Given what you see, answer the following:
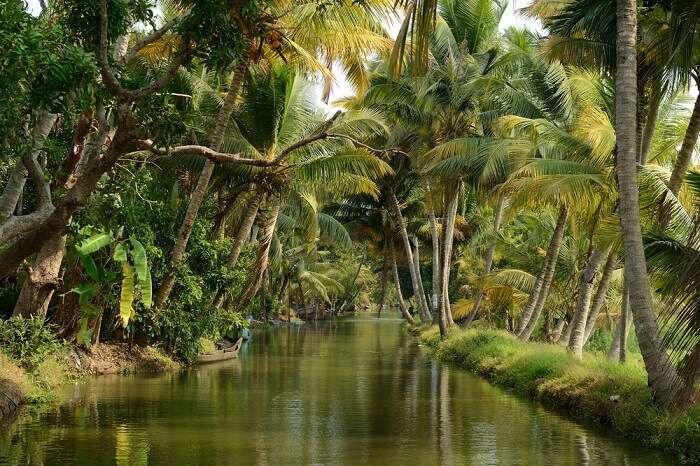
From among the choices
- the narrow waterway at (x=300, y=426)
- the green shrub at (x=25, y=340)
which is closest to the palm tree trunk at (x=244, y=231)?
the narrow waterway at (x=300, y=426)

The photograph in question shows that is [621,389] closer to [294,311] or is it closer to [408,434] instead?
[408,434]

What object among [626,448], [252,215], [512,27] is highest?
[512,27]

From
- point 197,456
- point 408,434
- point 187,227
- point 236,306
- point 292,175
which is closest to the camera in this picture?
point 197,456

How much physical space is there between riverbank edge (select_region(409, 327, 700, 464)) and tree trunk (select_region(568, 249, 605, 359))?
1.20ft

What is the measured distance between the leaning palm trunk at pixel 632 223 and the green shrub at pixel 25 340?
1052cm

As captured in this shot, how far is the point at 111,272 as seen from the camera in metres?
16.7

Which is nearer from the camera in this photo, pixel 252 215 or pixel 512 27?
pixel 252 215

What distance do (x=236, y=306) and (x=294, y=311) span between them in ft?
111

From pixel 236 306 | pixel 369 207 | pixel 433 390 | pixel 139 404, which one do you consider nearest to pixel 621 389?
pixel 433 390

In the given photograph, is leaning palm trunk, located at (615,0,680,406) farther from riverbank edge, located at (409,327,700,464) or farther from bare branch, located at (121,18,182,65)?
bare branch, located at (121,18,182,65)

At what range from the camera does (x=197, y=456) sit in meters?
10.6

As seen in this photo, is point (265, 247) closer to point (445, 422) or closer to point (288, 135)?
point (288, 135)

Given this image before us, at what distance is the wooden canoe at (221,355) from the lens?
2470cm

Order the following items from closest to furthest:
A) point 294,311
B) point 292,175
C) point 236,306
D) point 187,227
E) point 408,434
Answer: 1. point 408,434
2. point 187,227
3. point 292,175
4. point 236,306
5. point 294,311
